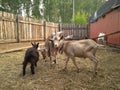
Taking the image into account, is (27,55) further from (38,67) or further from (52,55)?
(52,55)

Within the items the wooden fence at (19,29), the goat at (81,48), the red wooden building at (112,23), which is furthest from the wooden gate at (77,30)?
the goat at (81,48)

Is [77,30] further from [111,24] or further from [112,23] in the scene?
[112,23]

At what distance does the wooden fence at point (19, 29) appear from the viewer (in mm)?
11031

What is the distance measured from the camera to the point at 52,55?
8219mm

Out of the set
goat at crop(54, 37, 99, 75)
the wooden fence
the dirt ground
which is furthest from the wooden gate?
goat at crop(54, 37, 99, 75)

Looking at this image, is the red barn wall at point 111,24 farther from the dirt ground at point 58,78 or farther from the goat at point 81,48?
the goat at point 81,48

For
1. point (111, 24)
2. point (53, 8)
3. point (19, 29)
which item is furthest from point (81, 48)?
point (53, 8)

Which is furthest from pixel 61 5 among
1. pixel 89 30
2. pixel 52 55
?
pixel 52 55

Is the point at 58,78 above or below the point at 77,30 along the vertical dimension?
below

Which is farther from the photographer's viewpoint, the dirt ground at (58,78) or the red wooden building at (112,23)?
the red wooden building at (112,23)

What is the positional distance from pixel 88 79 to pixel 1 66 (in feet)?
10.1

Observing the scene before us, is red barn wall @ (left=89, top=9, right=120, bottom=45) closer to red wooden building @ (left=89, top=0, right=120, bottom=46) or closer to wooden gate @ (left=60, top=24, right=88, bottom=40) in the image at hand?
red wooden building @ (left=89, top=0, right=120, bottom=46)

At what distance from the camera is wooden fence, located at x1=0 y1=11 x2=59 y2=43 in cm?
1103

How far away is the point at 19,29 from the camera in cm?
1280
